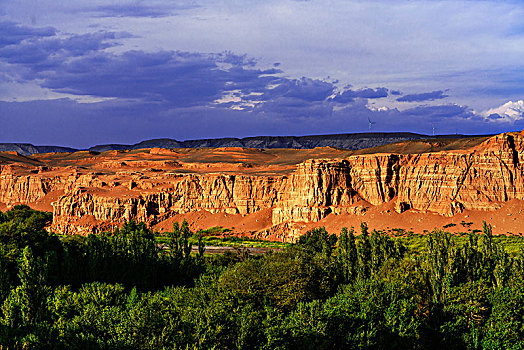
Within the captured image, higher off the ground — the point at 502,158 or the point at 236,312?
the point at 502,158

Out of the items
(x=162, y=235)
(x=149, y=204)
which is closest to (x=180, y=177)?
(x=149, y=204)

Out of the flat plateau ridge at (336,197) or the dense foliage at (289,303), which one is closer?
the dense foliage at (289,303)

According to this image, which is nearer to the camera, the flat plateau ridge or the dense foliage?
the dense foliage

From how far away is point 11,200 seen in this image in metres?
169

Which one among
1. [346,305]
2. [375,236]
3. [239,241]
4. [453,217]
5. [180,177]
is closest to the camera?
[346,305]

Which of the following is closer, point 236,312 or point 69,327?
point 69,327

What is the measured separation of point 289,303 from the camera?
50906 mm

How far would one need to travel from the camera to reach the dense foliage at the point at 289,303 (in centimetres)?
3675

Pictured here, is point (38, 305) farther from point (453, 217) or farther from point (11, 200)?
point (11, 200)

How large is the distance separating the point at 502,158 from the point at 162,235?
73.6m

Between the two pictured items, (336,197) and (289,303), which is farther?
(336,197)

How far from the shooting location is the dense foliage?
36.8 m

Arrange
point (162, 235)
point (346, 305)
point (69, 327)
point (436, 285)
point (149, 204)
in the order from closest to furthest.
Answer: point (69, 327)
point (346, 305)
point (436, 285)
point (162, 235)
point (149, 204)

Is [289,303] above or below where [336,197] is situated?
below
